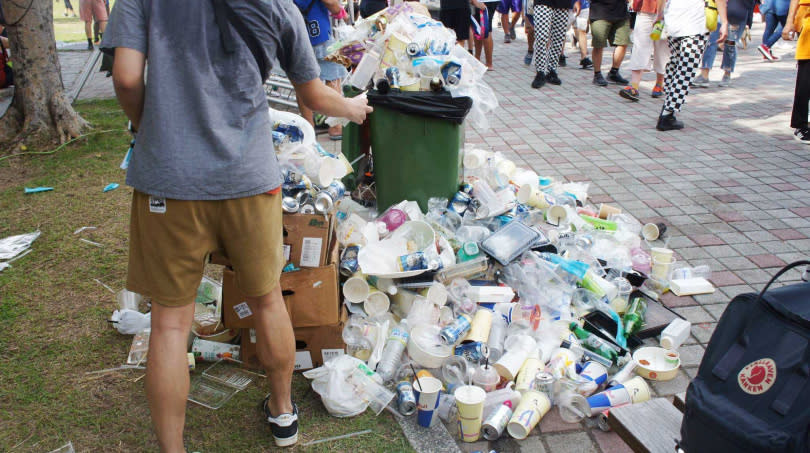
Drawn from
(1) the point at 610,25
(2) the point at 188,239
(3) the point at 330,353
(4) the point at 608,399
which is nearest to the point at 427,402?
(3) the point at 330,353

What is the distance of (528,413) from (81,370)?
7.02 ft

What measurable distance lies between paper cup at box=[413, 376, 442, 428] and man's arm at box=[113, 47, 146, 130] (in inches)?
62.5

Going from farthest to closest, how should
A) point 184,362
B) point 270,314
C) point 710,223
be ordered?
point 710,223
point 270,314
point 184,362

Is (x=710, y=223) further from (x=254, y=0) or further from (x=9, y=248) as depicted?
(x=9, y=248)

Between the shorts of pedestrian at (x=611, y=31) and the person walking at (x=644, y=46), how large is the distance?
0.47 metres

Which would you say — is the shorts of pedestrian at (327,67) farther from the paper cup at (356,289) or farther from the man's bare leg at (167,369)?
the man's bare leg at (167,369)

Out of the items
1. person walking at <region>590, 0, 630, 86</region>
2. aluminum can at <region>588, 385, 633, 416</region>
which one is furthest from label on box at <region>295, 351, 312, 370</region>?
person walking at <region>590, 0, 630, 86</region>

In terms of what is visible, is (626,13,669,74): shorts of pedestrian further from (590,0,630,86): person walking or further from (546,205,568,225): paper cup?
(546,205,568,225): paper cup

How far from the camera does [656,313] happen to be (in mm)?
3244

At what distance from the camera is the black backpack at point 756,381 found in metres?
1.42

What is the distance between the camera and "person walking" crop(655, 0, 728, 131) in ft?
19.6

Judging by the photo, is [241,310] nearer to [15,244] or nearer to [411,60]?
[411,60]

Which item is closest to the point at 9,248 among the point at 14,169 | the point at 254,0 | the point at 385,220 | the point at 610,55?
the point at 14,169

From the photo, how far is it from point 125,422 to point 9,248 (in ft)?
7.12
